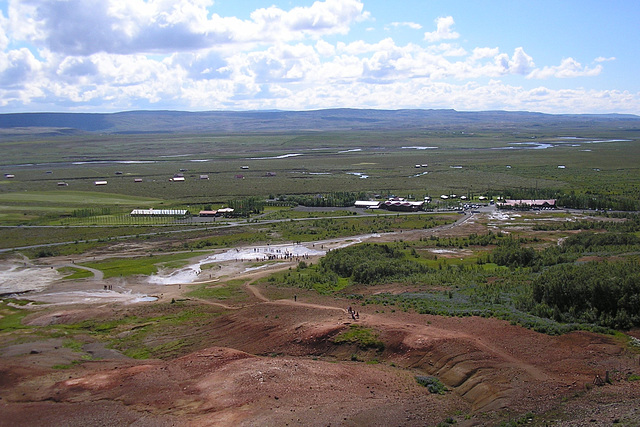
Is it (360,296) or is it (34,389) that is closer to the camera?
(34,389)

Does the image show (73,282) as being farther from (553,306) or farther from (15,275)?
(553,306)

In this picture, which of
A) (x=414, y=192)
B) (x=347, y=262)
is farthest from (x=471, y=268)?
(x=414, y=192)

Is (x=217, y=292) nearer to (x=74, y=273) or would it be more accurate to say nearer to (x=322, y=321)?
(x=322, y=321)

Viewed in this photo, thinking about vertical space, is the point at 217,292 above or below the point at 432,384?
below

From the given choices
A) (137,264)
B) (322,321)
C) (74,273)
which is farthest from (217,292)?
(74,273)

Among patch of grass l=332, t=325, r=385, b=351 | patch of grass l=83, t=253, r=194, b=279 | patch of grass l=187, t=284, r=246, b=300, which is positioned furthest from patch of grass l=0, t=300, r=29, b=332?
patch of grass l=332, t=325, r=385, b=351

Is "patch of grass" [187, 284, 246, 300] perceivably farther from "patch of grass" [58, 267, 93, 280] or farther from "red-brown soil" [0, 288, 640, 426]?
"patch of grass" [58, 267, 93, 280]
